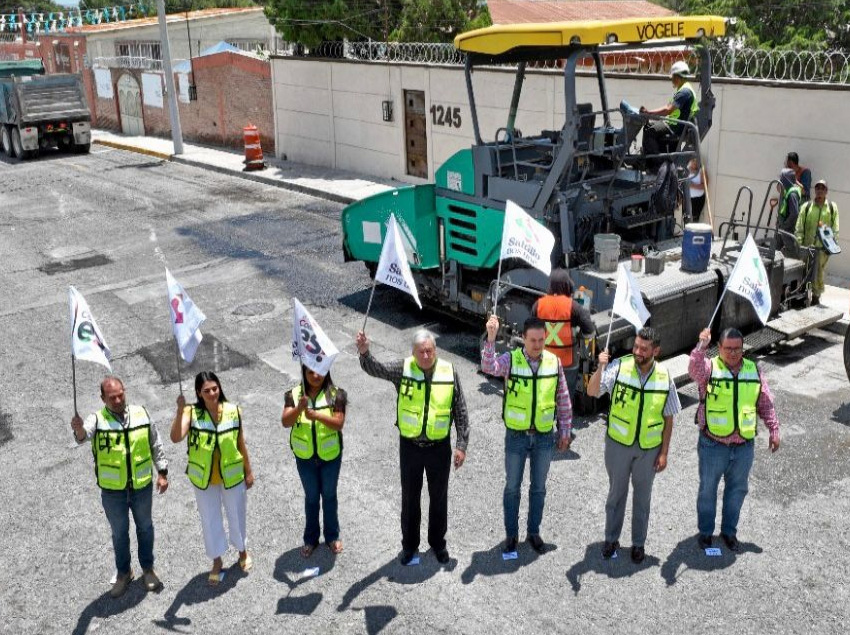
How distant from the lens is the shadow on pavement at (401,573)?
582 centimetres

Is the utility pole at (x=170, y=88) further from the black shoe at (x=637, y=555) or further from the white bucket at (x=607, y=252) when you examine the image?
the black shoe at (x=637, y=555)

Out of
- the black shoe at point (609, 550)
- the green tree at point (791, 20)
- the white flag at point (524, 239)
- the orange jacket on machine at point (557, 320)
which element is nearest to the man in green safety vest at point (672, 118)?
the orange jacket on machine at point (557, 320)

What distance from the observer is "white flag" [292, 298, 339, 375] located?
571 centimetres

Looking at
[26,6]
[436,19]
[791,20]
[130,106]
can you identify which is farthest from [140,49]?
[26,6]

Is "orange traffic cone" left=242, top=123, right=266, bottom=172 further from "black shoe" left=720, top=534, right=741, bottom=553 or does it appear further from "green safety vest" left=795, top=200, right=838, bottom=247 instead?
"black shoe" left=720, top=534, right=741, bottom=553

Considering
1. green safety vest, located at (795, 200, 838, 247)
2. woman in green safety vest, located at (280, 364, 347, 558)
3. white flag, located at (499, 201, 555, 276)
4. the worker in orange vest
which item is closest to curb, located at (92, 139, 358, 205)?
green safety vest, located at (795, 200, 838, 247)

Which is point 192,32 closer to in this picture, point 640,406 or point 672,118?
point 672,118

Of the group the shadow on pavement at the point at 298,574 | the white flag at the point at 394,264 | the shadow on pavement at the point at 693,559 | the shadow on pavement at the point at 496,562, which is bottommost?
the shadow on pavement at the point at 298,574

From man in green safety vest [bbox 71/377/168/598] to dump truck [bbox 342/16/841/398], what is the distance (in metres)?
3.75

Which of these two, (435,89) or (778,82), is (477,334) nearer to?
(778,82)

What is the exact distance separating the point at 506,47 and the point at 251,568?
217 inches

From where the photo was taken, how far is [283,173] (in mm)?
20922

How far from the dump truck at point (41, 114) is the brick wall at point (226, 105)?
285cm

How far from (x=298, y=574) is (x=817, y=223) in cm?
715
